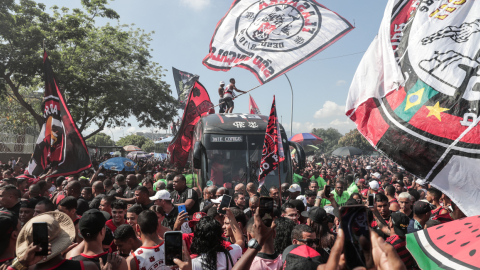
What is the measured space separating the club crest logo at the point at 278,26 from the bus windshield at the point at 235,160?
2.61 metres

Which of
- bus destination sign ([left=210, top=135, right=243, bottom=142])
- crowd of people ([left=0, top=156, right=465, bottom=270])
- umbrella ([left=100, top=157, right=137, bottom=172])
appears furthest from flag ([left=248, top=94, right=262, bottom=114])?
crowd of people ([left=0, top=156, right=465, bottom=270])

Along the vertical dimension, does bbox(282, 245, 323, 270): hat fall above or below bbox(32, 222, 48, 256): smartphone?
below

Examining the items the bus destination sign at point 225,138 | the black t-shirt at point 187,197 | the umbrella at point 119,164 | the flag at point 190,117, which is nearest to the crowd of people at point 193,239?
the black t-shirt at point 187,197

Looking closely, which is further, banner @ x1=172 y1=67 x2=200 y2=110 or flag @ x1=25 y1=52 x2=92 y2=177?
banner @ x1=172 y1=67 x2=200 y2=110

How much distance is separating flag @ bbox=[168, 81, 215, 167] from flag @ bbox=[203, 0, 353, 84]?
294cm

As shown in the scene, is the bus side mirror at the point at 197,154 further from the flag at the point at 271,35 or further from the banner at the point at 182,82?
the banner at the point at 182,82

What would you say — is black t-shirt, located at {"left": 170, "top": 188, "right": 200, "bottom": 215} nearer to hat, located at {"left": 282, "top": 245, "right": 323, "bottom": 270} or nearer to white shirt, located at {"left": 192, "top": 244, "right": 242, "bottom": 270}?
white shirt, located at {"left": 192, "top": 244, "right": 242, "bottom": 270}

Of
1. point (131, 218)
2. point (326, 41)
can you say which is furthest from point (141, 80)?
point (131, 218)

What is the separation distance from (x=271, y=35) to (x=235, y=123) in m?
2.78

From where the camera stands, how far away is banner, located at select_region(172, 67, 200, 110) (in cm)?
2330

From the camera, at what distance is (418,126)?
9.72 ft

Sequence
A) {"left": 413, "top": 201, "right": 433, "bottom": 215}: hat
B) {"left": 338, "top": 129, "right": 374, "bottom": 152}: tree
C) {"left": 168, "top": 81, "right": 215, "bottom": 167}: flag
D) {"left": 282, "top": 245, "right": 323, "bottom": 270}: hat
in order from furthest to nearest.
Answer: {"left": 338, "top": 129, "right": 374, "bottom": 152}: tree < {"left": 168, "top": 81, "right": 215, "bottom": 167}: flag < {"left": 413, "top": 201, "right": 433, "bottom": 215}: hat < {"left": 282, "top": 245, "right": 323, "bottom": 270}: hat

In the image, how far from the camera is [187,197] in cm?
621

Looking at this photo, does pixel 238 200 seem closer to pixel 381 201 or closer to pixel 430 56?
pixel 381 201
